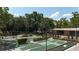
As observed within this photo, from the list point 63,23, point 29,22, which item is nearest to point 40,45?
point 29,22

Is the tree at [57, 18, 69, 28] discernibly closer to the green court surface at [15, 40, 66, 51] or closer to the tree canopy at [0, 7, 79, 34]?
the tree canopy at [0, 7, 79, 34]

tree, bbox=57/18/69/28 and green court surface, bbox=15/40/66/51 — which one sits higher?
tree, bbox=57/18/69/28

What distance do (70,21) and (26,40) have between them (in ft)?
4.23

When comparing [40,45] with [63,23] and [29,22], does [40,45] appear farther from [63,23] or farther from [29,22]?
[63,23]

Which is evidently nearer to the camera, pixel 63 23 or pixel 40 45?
pixel 63 23

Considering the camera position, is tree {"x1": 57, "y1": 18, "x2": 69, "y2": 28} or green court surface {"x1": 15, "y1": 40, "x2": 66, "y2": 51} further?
green court surface {"x1": 15, "y1": 40, "x2": 66, "y2": 51}

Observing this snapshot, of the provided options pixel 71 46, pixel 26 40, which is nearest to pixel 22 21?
pixel 26 40

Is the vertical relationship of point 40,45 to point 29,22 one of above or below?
below

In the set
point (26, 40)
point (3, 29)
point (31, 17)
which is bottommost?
point (26, 40)

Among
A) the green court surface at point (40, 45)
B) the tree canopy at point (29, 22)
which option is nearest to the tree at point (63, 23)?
the tree canopy at point (29, 22)

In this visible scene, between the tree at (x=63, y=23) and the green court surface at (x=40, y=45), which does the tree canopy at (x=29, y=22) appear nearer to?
the tree at (x=63, y=23)

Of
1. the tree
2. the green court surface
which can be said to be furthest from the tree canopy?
the green court surface

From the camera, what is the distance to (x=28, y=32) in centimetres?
496
